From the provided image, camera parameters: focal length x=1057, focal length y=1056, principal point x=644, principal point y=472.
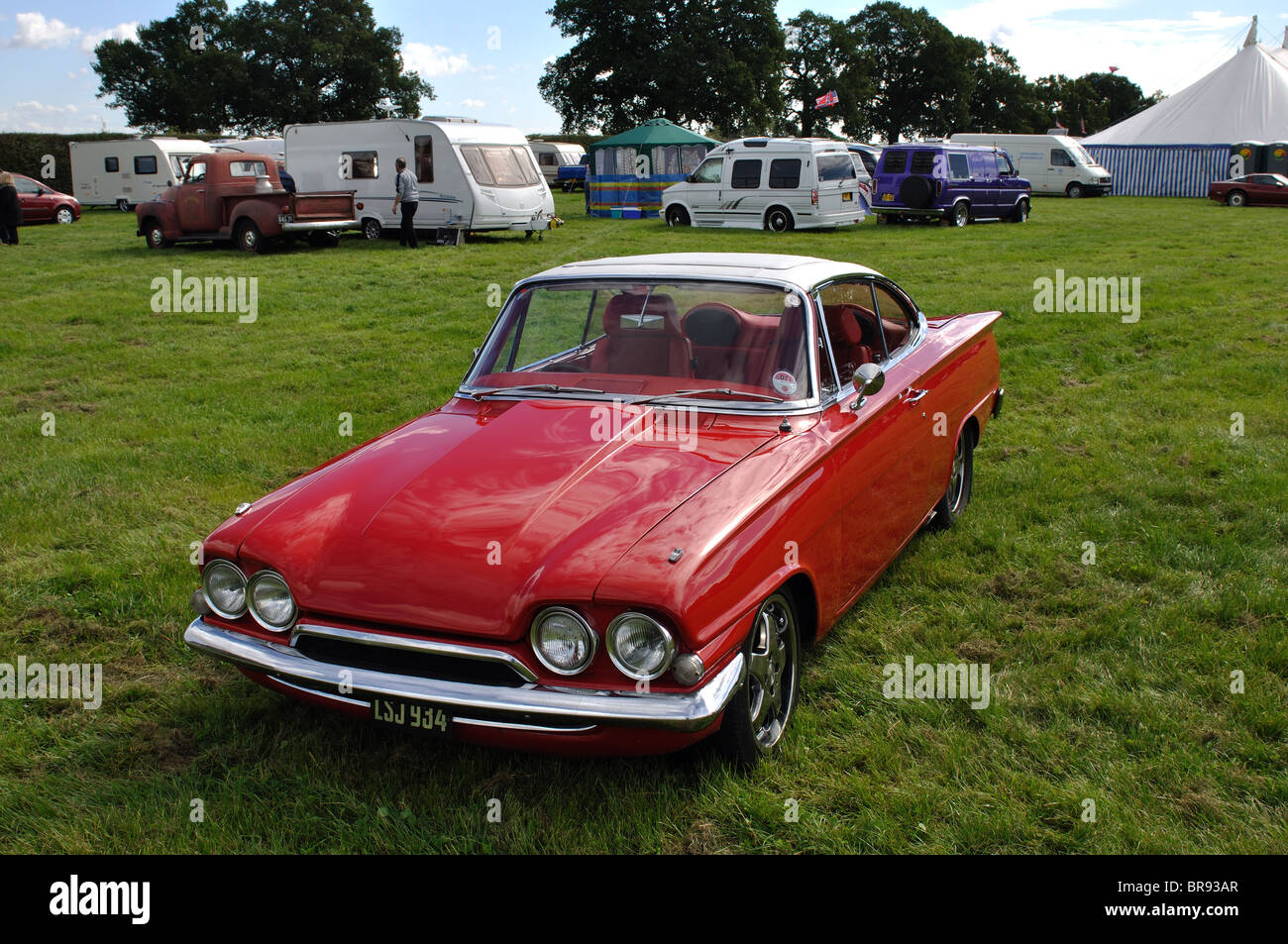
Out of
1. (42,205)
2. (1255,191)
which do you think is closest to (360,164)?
(42,205)

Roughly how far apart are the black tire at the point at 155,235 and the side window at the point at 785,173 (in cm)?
1229

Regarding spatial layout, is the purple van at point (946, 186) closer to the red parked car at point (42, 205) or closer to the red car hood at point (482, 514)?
the red parked car at point (42, 205)

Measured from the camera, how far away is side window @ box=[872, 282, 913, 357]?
17.6 ft

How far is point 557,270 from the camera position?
486 cm

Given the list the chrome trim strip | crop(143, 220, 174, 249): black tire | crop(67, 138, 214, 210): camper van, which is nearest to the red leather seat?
the chrome trim strip

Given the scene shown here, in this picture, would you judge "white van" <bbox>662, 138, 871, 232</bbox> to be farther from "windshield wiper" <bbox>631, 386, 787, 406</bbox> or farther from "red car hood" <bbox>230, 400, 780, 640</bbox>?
"red car hood" <bbox>230, 400, 780, 640</bbox>

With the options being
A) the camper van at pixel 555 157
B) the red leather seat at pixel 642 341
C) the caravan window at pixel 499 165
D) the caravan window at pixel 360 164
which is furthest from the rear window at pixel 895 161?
the red leather seat at pixel 642 341

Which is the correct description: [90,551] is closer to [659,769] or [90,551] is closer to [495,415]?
[495,415]

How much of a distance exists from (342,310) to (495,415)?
30.0 ft
